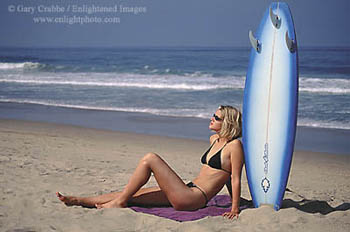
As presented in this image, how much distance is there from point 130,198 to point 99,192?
2.44ft

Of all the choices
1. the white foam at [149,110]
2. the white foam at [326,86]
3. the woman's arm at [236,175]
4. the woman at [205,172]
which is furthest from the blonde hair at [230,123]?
the white foam at [326,86]

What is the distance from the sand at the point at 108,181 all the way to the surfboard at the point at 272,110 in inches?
9.4

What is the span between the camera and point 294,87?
3.76 metres

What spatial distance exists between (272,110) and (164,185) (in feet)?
3.17

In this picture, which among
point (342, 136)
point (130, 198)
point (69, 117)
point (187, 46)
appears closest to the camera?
point (130, 198)

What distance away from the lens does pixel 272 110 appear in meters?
3.79

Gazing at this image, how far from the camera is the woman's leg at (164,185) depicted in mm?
3770

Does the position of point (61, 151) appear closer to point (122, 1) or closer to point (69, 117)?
point (69, 117)

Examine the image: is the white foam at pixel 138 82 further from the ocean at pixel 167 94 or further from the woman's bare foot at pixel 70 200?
the woman's bare foot at pixel 70 200

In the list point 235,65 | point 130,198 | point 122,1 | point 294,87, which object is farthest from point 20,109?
point 122,1

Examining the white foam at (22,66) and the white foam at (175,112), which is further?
the white foam at (22,66)

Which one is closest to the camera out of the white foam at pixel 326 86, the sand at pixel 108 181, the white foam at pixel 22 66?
the sand at pixel 108 181

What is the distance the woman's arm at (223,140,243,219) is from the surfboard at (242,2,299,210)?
198mm

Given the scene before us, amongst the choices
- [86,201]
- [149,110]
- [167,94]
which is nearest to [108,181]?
[86,201]
